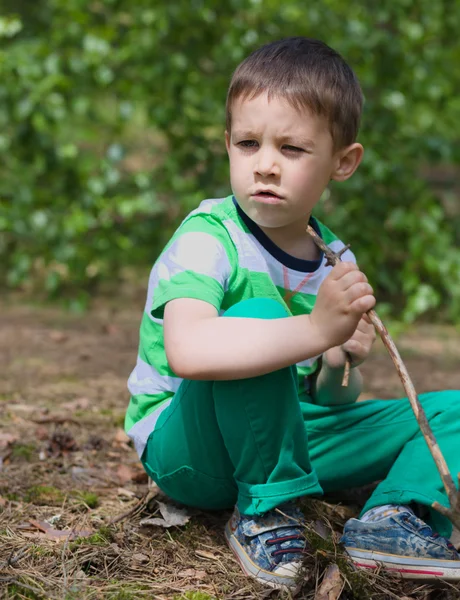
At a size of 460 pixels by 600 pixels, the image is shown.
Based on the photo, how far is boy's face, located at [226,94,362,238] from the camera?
2.04 m

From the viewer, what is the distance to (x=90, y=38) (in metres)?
4.92

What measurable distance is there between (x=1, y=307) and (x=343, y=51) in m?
2.59

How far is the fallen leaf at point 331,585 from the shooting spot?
186cm

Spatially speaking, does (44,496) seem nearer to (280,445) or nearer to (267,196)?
(280,445)

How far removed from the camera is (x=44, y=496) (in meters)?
2.48

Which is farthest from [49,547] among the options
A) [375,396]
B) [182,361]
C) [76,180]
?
[76,180]

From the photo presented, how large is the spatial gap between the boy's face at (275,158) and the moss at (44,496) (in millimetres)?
1023

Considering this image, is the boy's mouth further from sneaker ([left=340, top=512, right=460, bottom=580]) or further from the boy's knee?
sneaker ([left=340, top=512, right=460, bottom=580])

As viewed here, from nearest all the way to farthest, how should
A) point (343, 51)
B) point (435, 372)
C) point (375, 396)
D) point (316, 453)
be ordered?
point (316, 453) < point (375, 396) < point (435, 372) < point (343, 51)

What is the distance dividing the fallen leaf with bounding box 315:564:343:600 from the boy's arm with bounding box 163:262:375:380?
48cm

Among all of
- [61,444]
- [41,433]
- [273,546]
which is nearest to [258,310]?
[273,546]

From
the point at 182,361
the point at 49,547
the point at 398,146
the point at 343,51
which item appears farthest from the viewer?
the point at 398,146

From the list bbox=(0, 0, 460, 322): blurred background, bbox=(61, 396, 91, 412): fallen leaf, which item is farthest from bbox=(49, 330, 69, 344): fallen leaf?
bbox=(61, 396, 91, 412): fallen leaf

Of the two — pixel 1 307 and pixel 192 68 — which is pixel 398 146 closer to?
pixel 192 68
